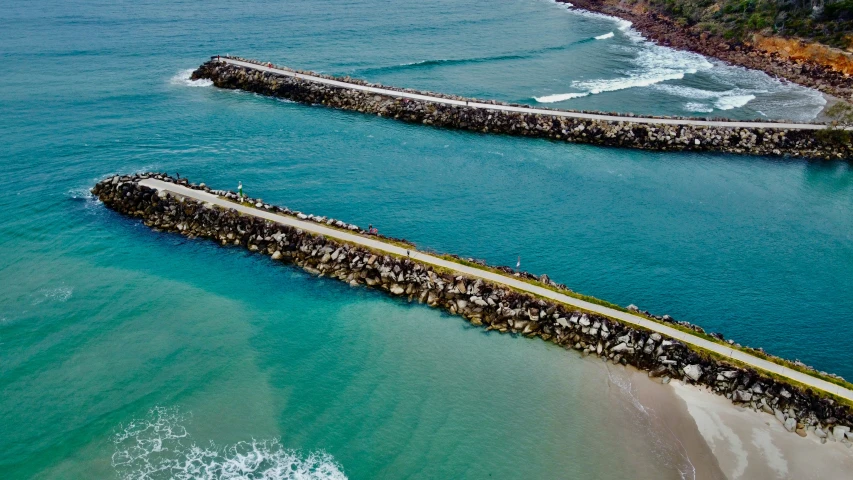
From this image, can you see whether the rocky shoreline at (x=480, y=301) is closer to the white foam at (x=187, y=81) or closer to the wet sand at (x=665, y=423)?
the wet sand at (x=665, y=423)

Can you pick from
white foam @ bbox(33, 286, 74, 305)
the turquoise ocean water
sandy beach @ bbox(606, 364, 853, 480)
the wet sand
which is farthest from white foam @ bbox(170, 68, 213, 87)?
sandy beach @ bbox(606, 364, 853, 480)

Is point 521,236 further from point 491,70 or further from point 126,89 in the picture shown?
point 126,89

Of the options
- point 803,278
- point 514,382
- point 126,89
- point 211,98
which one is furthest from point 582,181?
point 126,89

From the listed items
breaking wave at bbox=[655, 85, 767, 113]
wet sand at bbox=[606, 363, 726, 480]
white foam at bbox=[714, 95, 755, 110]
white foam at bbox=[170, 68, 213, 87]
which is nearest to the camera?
wet sand at bbox=[606, 363, 726, 480]

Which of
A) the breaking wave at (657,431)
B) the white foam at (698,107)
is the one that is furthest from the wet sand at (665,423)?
the white foam at (698,107)

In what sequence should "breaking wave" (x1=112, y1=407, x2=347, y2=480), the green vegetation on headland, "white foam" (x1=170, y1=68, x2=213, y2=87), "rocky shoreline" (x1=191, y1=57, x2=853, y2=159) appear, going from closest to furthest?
"breaking wave" (x1=112, y1=407, x2=347, y2=480) < "rocky shoreline" (x1=191, y1=57, x2=853, y2=159) < "white foam" (x1=170, y1=68, x2=213, y2=87) < the green vegetation on headland

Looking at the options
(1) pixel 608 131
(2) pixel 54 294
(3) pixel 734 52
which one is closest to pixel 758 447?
(2) pixel 54 294

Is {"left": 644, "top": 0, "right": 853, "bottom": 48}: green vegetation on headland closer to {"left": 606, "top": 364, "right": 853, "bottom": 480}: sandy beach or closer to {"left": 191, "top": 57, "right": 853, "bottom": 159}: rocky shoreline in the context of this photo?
{"left": 191, "top": 57, "right": 853, "bottom": 159}: rocky shoreline
